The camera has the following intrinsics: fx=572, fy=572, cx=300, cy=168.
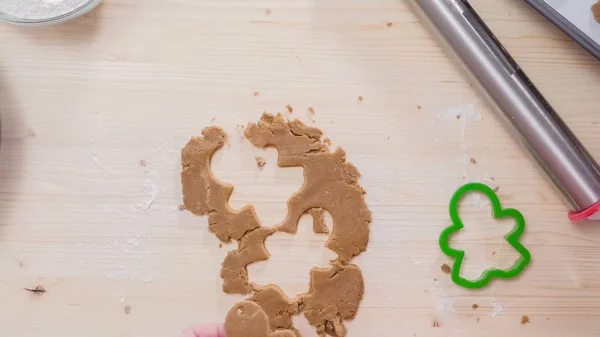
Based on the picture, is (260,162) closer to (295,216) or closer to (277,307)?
(295,216)

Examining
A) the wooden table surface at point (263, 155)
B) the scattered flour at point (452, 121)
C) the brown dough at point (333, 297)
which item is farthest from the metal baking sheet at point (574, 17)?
the brown dough at point (333, 297)

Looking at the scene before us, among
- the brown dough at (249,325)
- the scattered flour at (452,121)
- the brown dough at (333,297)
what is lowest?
the brown dough at (249,325)

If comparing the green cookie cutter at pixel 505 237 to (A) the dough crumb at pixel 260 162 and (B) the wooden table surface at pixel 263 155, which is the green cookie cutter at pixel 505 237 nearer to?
(B) the wooden table surface at pixel 263 155

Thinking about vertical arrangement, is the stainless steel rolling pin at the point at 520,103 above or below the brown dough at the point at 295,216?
above

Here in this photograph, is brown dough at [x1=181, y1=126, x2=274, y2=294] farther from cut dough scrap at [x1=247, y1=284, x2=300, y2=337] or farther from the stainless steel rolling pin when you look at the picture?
the stainless steel rolling pin

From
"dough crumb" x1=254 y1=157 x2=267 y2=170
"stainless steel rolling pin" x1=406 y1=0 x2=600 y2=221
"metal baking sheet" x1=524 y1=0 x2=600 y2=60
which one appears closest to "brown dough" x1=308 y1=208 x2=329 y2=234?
"dough crumb" x1=254 y1=157 x2=267 y2=170

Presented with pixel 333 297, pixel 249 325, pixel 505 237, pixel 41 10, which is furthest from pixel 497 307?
pixel 41 10
